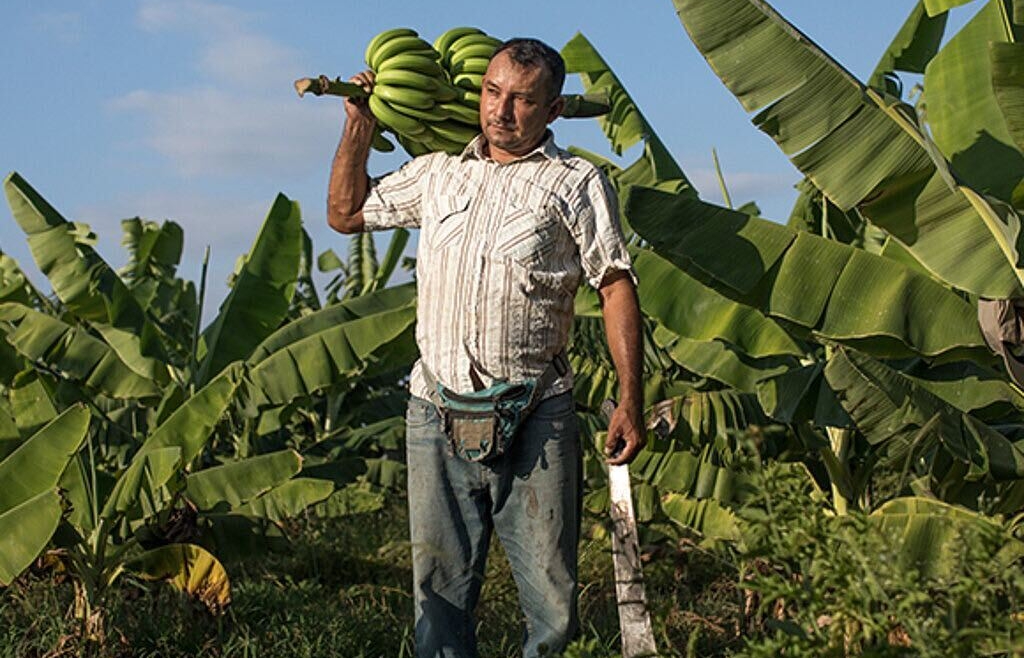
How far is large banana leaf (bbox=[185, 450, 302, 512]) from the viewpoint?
6.41 metres

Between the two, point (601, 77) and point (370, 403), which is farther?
point (370, 403)

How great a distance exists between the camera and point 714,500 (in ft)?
23.8

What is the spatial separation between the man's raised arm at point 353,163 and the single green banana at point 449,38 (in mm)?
306

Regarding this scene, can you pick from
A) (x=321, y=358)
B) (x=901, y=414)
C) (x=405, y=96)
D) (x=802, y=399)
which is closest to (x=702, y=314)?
(x=802, y=399)

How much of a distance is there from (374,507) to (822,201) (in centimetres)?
366

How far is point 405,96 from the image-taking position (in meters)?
3.87

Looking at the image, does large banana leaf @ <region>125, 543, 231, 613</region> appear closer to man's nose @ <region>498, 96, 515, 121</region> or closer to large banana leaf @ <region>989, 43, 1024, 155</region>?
man's nose @ <region>498, 96, 515, 121</region>

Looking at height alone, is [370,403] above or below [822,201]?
below

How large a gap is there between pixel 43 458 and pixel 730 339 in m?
2.98

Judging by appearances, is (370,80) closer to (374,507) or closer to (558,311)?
(558,311)

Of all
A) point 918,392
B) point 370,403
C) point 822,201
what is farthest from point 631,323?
point 370,403

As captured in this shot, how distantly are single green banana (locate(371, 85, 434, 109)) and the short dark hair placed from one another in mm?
284

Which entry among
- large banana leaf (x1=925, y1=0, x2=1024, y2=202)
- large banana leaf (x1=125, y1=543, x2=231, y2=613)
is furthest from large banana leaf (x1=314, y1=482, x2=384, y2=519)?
large banana leaf (x1=925, y1=0, x2=1024, y2=202)

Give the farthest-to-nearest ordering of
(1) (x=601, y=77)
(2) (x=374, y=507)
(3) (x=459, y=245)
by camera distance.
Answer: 1. (2) (x=374, y=507)
2. (1) (x=601, y=77)
3. (3) (x=459, y=245)
